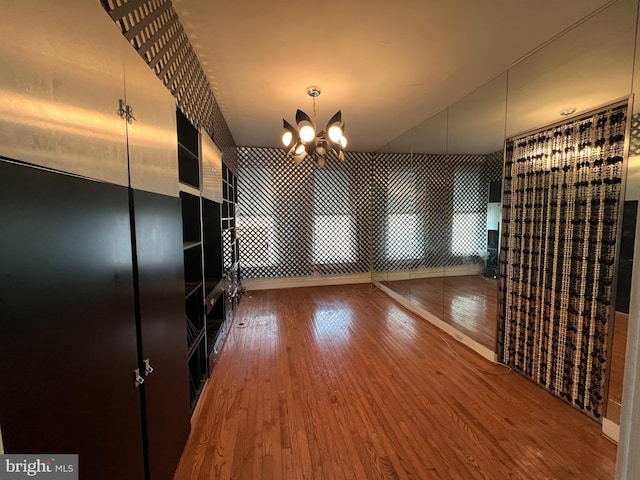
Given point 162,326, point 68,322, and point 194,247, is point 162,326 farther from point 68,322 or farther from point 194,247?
point 194,247

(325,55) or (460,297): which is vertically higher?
(325,55)

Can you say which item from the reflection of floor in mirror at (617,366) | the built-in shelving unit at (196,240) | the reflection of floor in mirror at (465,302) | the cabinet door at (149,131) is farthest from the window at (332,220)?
the reflection of floor in mirror at (617,366)

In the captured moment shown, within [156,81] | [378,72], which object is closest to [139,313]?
[156,81]

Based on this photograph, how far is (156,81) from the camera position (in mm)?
1231

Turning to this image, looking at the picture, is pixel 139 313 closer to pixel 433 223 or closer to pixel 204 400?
pixel 204 400

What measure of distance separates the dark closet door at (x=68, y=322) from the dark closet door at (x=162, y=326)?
10cm

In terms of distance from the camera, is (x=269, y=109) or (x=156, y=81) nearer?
(x=156, y=81)

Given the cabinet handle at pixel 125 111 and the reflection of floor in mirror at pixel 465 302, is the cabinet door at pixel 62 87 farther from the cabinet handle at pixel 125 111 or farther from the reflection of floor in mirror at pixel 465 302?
the reflection of floor in mirror at pixel 465 302

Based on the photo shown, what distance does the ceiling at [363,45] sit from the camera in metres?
1.62

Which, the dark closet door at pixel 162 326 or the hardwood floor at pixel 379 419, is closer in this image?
the dark closet door at pixel 162 326

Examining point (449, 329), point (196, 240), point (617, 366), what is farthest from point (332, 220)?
point (617, 366)

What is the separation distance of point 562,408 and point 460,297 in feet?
4.41

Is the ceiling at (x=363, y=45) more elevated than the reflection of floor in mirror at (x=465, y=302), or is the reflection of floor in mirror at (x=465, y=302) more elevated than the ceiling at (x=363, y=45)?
the ceiling at (x=363, y=45)

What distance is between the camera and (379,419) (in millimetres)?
1749
